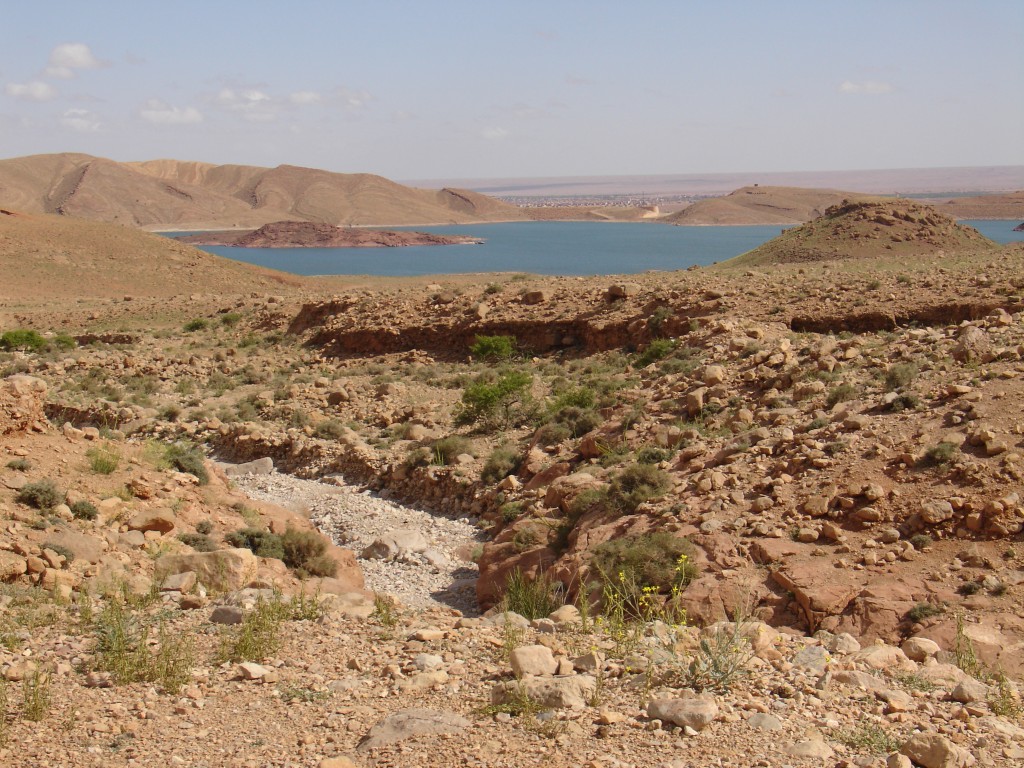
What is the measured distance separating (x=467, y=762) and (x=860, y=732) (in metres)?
2.01

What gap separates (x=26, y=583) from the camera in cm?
782

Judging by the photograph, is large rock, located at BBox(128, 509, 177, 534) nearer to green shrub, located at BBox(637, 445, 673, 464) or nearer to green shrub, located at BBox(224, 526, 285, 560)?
green shrub, located at BBox(224, 526, 285, 560)

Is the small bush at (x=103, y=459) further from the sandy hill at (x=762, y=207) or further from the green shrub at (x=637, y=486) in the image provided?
the sandy hill at (x=762, y=207)

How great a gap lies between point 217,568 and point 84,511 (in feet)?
6.66

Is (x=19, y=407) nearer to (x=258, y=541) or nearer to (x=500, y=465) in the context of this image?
(x=258, y=541)

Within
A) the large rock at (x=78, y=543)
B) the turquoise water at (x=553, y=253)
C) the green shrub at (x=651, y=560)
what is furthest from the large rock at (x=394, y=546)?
the turquoise water at (x=553, y=253)

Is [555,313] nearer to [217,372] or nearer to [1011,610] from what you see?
[217,372]

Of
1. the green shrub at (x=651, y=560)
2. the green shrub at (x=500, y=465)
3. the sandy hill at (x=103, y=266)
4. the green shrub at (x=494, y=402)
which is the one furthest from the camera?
the sandy hill at (x=103, y=266)

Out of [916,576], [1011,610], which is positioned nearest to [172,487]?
[916,576]

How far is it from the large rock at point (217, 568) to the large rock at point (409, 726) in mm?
3557

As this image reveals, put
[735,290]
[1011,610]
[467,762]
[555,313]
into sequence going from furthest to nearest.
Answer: [555,313]
[735,290]
[1011,610]
[467,762]

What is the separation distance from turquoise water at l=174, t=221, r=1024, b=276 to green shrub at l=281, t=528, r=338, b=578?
54.3m

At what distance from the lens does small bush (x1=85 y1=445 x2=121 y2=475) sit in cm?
1063

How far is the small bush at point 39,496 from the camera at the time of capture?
931 cm
